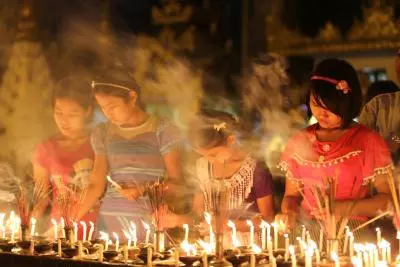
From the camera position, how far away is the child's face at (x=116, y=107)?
510cm

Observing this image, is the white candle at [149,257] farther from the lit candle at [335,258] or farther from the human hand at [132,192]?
the human hand at [132,192]

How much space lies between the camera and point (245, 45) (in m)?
9.42

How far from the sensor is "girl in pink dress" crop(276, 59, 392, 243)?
4.29 m

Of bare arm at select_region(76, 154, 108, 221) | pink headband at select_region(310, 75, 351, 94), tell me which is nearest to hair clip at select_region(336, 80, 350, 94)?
pink headband at select_region(310, 75, 351, 94)

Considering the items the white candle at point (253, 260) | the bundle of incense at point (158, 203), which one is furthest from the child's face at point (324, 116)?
the white candle at point (253, 260)

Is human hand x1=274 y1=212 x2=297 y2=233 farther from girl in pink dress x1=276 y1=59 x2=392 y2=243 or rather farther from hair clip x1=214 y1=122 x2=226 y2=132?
hair clip x1=214 y1=122 x2=226 y2=132

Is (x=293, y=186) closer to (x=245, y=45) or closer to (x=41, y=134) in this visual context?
(x=41, y=134)

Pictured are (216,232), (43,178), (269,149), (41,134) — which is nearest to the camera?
(216,232)

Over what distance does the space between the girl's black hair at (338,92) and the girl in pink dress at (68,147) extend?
170 cm

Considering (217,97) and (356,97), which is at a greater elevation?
(217,97)

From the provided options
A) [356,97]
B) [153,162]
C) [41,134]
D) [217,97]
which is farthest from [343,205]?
[217,97]

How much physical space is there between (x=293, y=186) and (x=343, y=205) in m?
0.38

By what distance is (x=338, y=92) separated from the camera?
428 cm

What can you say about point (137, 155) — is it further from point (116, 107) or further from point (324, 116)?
point (324, 116)
